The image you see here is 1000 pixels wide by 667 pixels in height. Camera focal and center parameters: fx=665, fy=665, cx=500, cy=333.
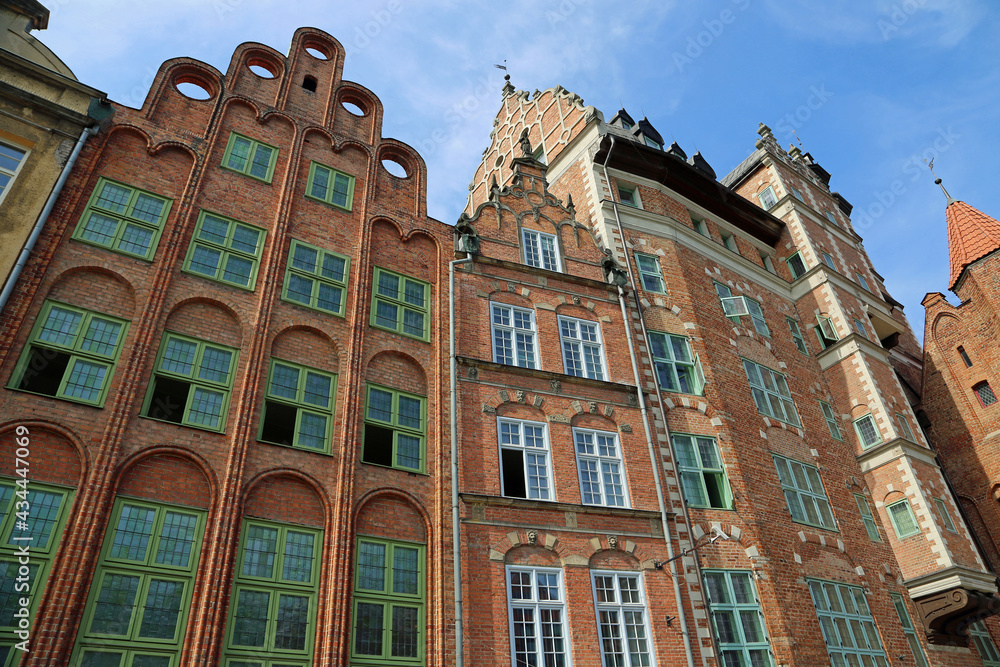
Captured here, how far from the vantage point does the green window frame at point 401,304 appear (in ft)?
59.0

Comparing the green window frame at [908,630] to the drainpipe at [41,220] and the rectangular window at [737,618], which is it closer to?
the rectangular window at [737,618]

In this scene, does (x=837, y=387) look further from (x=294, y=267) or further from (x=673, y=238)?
(x=294, y=267)

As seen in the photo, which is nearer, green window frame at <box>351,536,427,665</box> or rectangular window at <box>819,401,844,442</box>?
green window frame at <box>351,536,427,665</box>

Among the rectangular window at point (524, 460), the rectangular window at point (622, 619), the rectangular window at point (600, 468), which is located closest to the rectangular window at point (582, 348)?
the rectangular window at point (600, 468)

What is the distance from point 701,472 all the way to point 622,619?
570 cm

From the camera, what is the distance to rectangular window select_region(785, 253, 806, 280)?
3122cm

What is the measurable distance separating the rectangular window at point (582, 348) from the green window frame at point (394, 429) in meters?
5.17

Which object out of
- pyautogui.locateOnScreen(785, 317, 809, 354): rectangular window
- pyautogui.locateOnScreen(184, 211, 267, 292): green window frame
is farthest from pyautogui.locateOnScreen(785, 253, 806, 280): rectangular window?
pyautogui.locateOnScreen(184, 211, 267, 292): green window frame

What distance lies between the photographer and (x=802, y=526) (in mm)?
20656

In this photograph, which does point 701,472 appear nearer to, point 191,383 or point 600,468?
point 600,468

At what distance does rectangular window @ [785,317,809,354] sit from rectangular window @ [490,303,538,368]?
14.0m

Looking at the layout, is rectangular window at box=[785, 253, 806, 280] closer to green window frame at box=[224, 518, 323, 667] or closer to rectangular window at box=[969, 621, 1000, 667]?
rectangular window at box=[969, 621, 1000, 667]

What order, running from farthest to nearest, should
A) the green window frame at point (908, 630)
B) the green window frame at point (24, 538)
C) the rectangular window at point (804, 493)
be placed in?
the rectangular window at point (804, 493) < the green window frame at point (908, 630) < the green window frame at point (24, 538)

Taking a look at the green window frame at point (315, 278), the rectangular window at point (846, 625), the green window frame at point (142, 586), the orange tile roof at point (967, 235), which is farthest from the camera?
the orange tile roof at point (967, 235)
